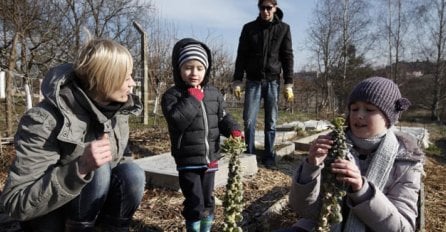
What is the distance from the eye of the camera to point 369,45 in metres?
24.8

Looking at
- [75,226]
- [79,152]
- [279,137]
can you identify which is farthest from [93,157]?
[279,137]

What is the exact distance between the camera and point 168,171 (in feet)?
11.6

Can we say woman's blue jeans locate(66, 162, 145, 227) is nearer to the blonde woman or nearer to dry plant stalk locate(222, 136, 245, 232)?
the blonde woman

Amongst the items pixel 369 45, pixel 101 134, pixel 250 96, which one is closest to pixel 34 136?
pixel 101 134

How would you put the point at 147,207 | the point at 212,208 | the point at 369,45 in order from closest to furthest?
the point at 212,208
the point at 147,207
the point at 369,45

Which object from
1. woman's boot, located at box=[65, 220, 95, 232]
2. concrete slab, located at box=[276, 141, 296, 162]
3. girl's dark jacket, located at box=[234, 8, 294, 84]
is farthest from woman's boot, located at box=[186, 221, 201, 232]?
concrete slab, located at box=[276, 141, 296, 162]

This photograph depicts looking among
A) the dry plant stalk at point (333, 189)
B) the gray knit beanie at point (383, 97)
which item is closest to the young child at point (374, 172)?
the gray knit beanie at point (383, 97)

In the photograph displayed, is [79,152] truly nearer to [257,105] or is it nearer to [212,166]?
[212,166]

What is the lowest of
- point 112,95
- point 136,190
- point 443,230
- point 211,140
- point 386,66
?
point 443,230

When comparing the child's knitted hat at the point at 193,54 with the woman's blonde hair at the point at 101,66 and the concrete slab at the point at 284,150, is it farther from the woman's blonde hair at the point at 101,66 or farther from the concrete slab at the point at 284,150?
the concrete slab at the point at 284,150

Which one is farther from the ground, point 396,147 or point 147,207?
point 396,147

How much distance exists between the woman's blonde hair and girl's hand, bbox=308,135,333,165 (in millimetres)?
1034

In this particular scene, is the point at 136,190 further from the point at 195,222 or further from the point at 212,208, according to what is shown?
the point at 212,208

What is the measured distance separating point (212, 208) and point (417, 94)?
88.7ft
